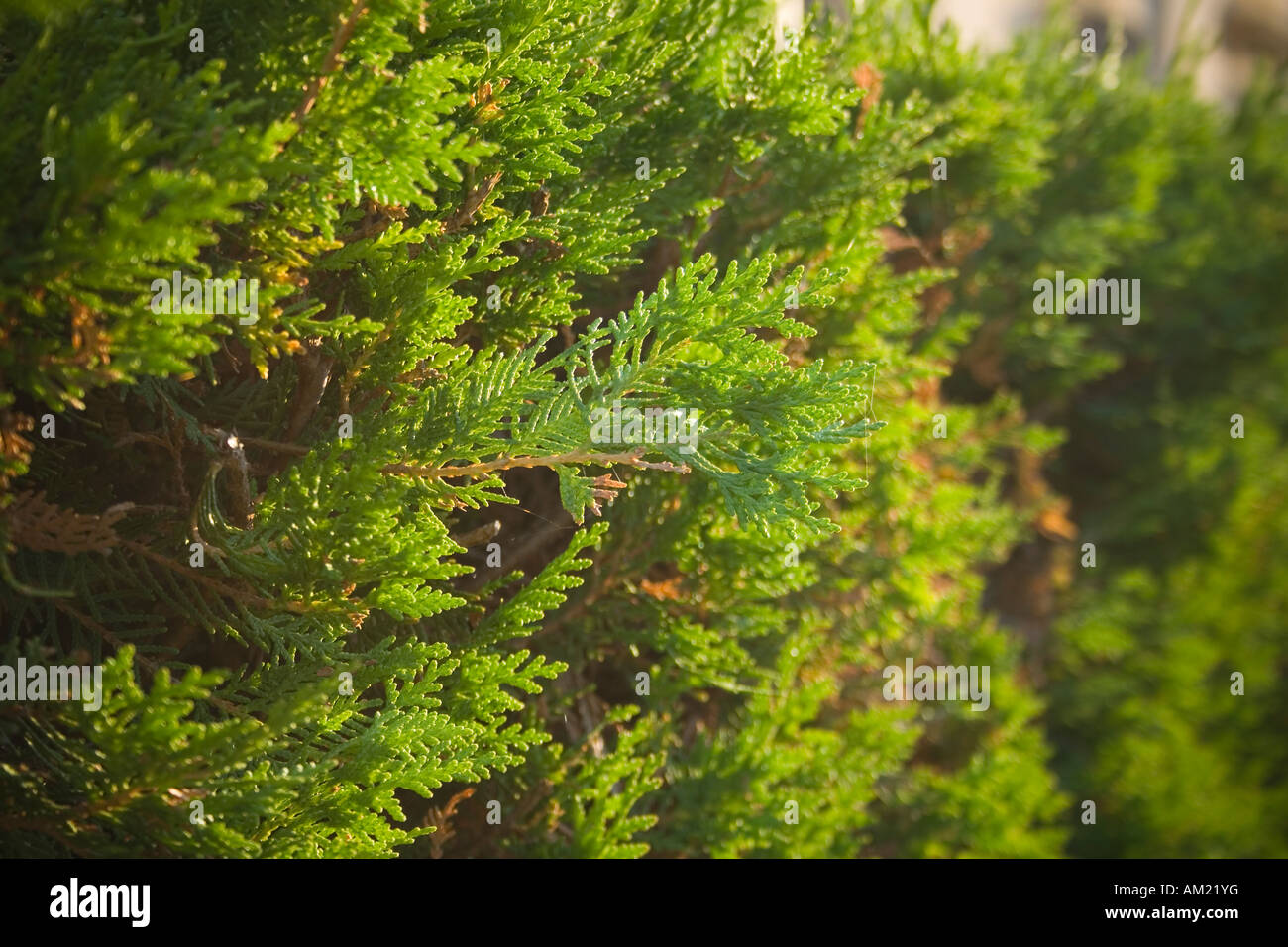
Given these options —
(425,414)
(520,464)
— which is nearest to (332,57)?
(425,414)

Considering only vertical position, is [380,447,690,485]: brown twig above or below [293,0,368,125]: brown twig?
below

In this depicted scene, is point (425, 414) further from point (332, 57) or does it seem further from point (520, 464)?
point (332, 57)

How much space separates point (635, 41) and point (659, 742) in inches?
95.5

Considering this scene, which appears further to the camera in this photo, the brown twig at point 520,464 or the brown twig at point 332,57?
the brown twig at point 520,464

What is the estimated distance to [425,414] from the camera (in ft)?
9.23

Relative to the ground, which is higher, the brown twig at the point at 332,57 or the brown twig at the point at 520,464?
the brown twig at the point at 332,57

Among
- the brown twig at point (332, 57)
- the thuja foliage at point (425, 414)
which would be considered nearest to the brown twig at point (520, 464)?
the thuja foliage at point (425, 414)

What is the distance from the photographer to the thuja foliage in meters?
2.37

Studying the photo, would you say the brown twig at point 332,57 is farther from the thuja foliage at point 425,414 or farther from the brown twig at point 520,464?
the brown twig at point 520,464

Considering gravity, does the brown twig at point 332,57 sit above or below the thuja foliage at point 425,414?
above

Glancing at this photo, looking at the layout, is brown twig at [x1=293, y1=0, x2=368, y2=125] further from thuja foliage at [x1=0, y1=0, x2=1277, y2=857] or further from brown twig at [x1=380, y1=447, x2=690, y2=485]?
brown twig at [x1=380, y1=447, x2=690, y2=485]

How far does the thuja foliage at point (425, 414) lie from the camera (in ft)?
7.77

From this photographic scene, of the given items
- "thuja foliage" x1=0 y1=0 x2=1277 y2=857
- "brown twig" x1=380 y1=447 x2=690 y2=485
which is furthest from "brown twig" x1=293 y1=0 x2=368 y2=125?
"brown twig" x1=380 y1=447 x2=690 y2=485
